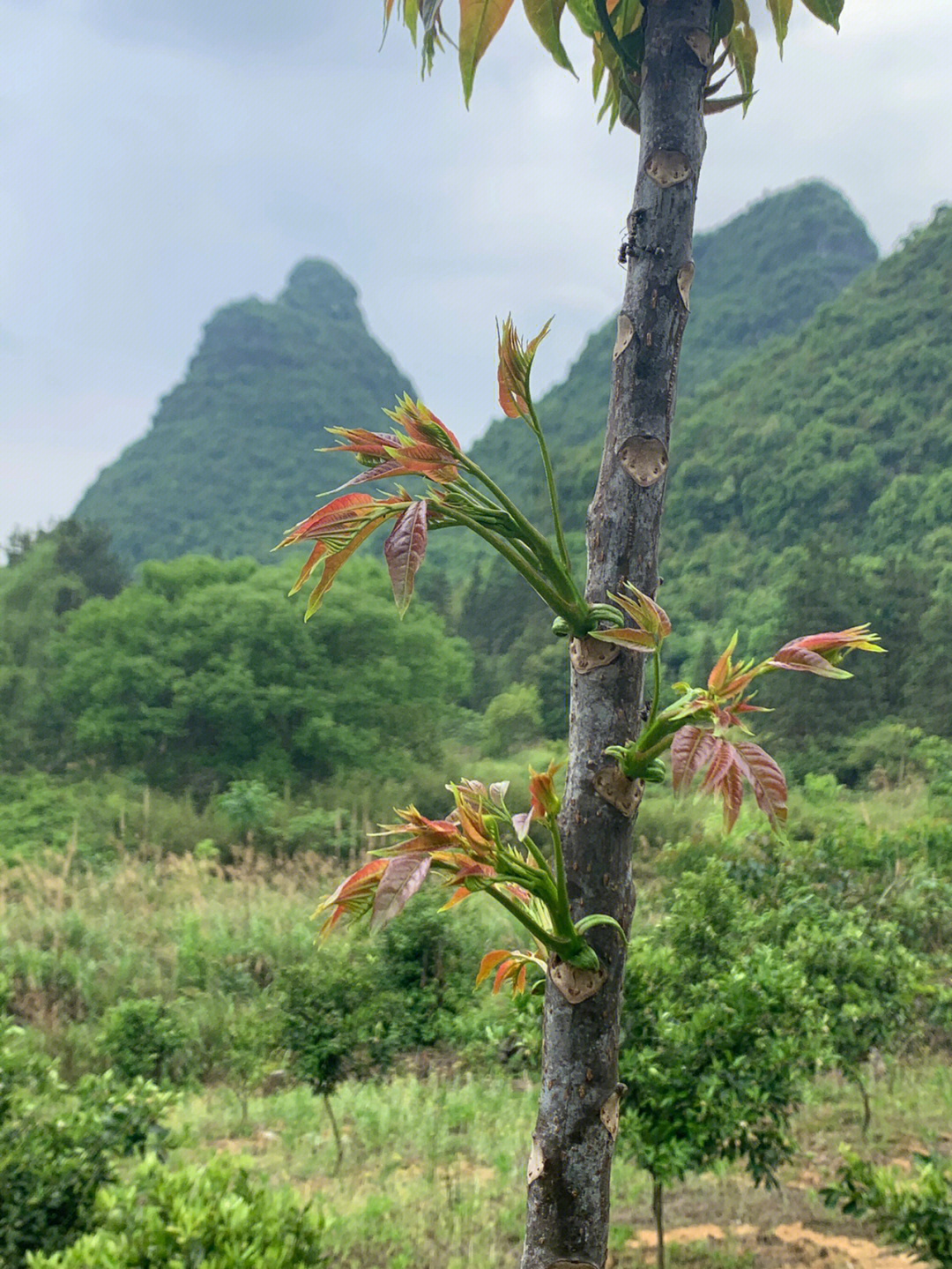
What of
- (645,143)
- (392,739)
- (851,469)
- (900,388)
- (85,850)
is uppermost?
(900,388)

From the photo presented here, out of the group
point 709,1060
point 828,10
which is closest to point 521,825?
point 828,10

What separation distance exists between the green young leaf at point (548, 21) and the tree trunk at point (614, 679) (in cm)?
23

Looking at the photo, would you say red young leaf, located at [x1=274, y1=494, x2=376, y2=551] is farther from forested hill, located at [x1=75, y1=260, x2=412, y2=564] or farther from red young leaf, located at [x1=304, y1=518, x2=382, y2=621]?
forested hill, located at [x1=75, y1=260, x2=412, y2=564]

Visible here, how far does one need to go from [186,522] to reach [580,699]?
155 feet

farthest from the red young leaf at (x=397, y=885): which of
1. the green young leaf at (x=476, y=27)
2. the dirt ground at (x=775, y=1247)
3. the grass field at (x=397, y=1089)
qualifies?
the dirt ground at (x=775, y=1247)

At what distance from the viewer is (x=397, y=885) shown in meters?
0.77

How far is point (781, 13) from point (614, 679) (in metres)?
1.02

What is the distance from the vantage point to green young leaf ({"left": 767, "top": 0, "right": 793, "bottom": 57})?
4.29 feet

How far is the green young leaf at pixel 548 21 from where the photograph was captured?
129cm

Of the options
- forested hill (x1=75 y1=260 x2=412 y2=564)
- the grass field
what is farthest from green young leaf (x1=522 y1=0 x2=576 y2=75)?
forested hill (x1=75 y1=260 x2=412 y2=564)

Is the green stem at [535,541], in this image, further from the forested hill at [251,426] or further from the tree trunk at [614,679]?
the forested hill at [251,426]

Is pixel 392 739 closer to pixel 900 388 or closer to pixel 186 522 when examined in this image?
pixel 900 388

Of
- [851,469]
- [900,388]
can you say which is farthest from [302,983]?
[900,388]

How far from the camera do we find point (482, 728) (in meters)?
21.1
